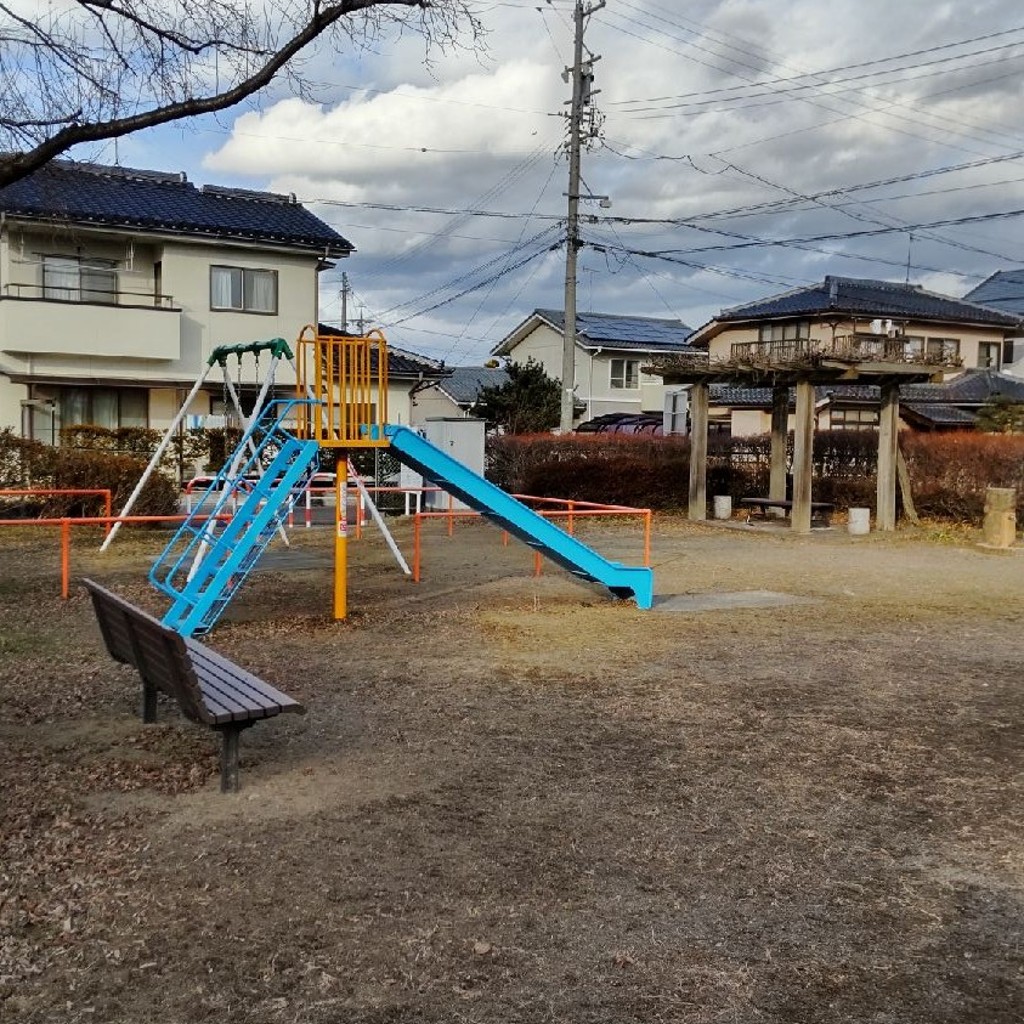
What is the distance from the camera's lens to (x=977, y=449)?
17.1m

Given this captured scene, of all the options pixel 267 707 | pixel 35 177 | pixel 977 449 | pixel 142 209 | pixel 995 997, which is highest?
pixel 142 209

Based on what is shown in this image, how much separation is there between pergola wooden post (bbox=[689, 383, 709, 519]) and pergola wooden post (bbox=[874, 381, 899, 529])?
3014 mm

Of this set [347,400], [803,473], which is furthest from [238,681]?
[803,473]

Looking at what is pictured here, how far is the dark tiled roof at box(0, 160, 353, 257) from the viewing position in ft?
61.7

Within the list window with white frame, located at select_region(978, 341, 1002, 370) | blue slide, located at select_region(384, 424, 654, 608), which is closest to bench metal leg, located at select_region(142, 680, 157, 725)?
blue slide, located at select_region(384, 424, 654, 608)

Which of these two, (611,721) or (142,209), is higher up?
(142,209)

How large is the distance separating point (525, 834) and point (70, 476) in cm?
1279

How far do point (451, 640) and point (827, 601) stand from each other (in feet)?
13.4

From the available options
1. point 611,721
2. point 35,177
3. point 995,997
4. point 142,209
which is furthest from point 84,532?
point 995,997

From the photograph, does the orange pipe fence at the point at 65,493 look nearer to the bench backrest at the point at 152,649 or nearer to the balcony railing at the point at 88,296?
the balcony railing at the point at 88,296

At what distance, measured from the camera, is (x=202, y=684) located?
4.58 metres

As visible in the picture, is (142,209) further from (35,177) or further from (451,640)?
(451,640)

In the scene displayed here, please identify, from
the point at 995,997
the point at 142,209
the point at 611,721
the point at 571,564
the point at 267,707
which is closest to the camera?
the point at 995,997

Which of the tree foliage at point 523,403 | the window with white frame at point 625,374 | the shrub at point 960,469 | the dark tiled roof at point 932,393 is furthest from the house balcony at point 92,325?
the window with white frame at point 625,374
